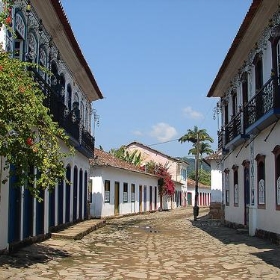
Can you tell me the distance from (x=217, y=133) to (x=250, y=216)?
7.38 meters

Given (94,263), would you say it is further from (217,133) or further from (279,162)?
(217,133)

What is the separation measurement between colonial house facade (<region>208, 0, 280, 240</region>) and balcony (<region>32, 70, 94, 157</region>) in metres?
5.69

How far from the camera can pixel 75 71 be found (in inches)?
705

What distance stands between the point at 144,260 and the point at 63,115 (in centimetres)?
617

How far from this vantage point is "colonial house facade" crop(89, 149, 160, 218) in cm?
2591

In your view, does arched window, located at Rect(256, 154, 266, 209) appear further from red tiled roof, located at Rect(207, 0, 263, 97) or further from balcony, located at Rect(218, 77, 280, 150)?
red tiled roof, located at Rect(207, 0, 263, 97)

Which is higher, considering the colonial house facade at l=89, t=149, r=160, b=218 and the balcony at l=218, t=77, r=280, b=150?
the balcony at l=218, t=77, r=280, b=150

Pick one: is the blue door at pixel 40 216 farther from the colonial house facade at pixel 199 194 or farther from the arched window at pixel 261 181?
the colonial house facade at pixel 199 194

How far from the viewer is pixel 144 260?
32.2 ft

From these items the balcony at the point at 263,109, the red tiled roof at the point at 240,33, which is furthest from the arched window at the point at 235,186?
the red tiled roof at the point at 240,33

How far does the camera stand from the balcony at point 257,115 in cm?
1192

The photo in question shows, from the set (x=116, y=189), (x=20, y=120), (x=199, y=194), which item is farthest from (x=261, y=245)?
(x=199, y=194)

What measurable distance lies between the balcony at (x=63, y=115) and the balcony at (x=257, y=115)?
5573 millimetres

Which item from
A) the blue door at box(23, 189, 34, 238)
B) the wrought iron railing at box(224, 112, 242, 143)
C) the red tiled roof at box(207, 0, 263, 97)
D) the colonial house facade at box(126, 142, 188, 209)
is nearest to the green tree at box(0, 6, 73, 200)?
the blue door at box(23, 189, 34, 238)
